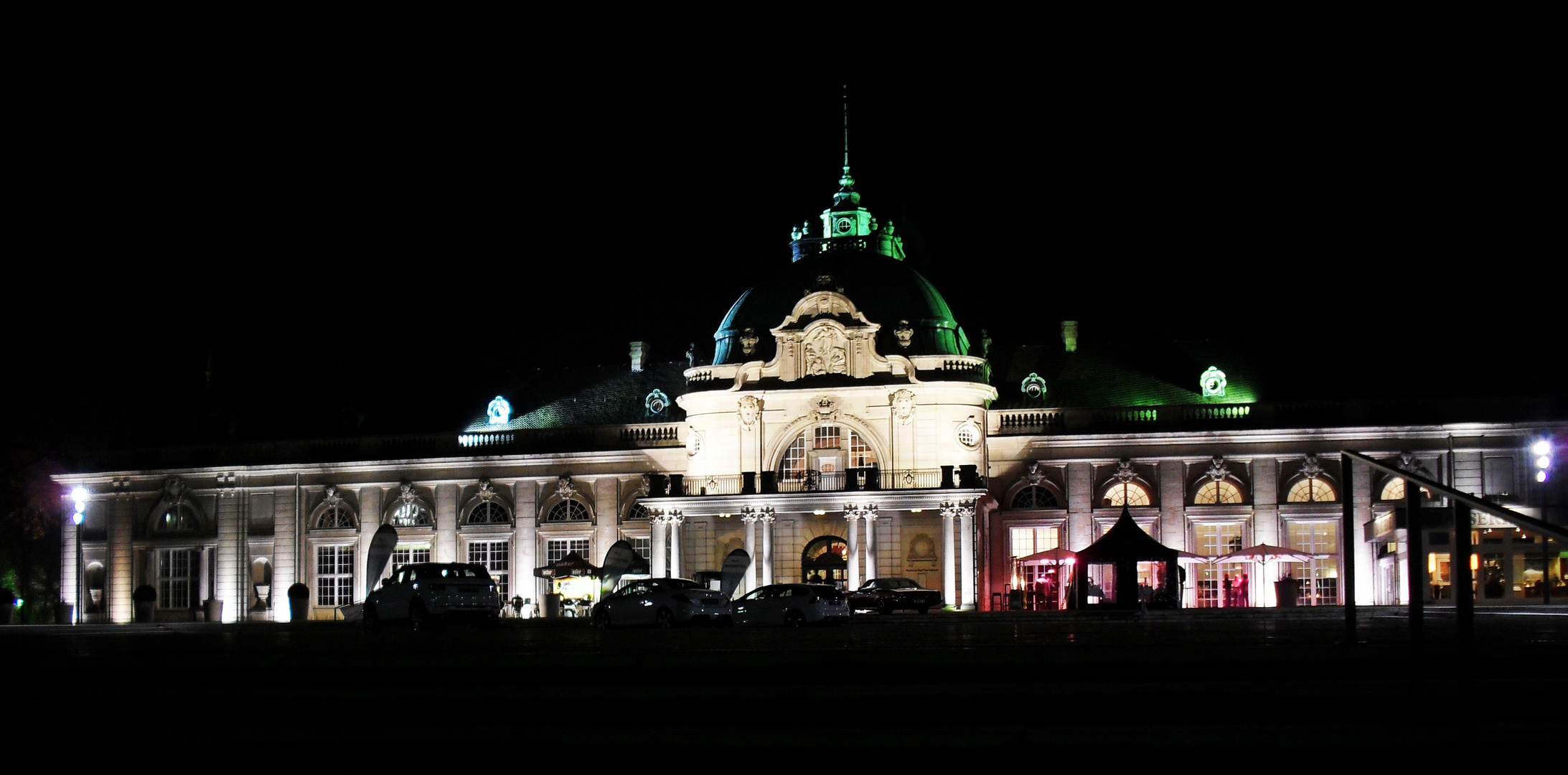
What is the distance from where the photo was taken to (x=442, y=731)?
1230 cm

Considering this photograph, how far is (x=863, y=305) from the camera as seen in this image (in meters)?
58.4

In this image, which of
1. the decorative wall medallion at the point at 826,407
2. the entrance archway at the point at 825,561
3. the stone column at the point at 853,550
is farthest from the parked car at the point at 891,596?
the decorative wall medallion at the point at 826,407

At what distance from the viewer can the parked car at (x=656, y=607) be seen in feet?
118

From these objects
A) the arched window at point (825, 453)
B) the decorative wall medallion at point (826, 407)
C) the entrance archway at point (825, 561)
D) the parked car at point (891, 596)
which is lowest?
the parked car at point (891, 596)

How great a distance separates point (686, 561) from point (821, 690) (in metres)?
44.4

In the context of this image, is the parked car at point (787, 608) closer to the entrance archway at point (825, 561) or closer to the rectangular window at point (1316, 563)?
the entrance archway at point (825, 561)

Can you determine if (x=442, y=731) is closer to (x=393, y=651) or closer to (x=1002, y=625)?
(x=393, y=651)

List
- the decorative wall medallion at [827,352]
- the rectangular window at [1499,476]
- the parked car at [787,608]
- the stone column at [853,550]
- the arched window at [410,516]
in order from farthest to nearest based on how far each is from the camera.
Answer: the arched window at [410,516], the decorative wall medallion at [827,352], the stone column at [853,550], the rectangular window at [1499,476], the parked car at [787,608]

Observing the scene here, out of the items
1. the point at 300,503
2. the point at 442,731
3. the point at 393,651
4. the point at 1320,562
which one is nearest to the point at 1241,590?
the point at 1320,562

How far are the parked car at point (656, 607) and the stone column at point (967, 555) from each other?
17.6 metres

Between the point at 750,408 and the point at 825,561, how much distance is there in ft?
18.3

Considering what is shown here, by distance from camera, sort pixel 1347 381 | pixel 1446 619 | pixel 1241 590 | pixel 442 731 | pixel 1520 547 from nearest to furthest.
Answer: pixel 442 731 → pixel 1446 619 → pixel 1520 547 → pixel 1241 590 → pixel 1347 381

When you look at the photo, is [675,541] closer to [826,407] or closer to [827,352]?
[826,407]

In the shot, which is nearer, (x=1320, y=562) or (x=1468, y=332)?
(x=1320, y=562)
